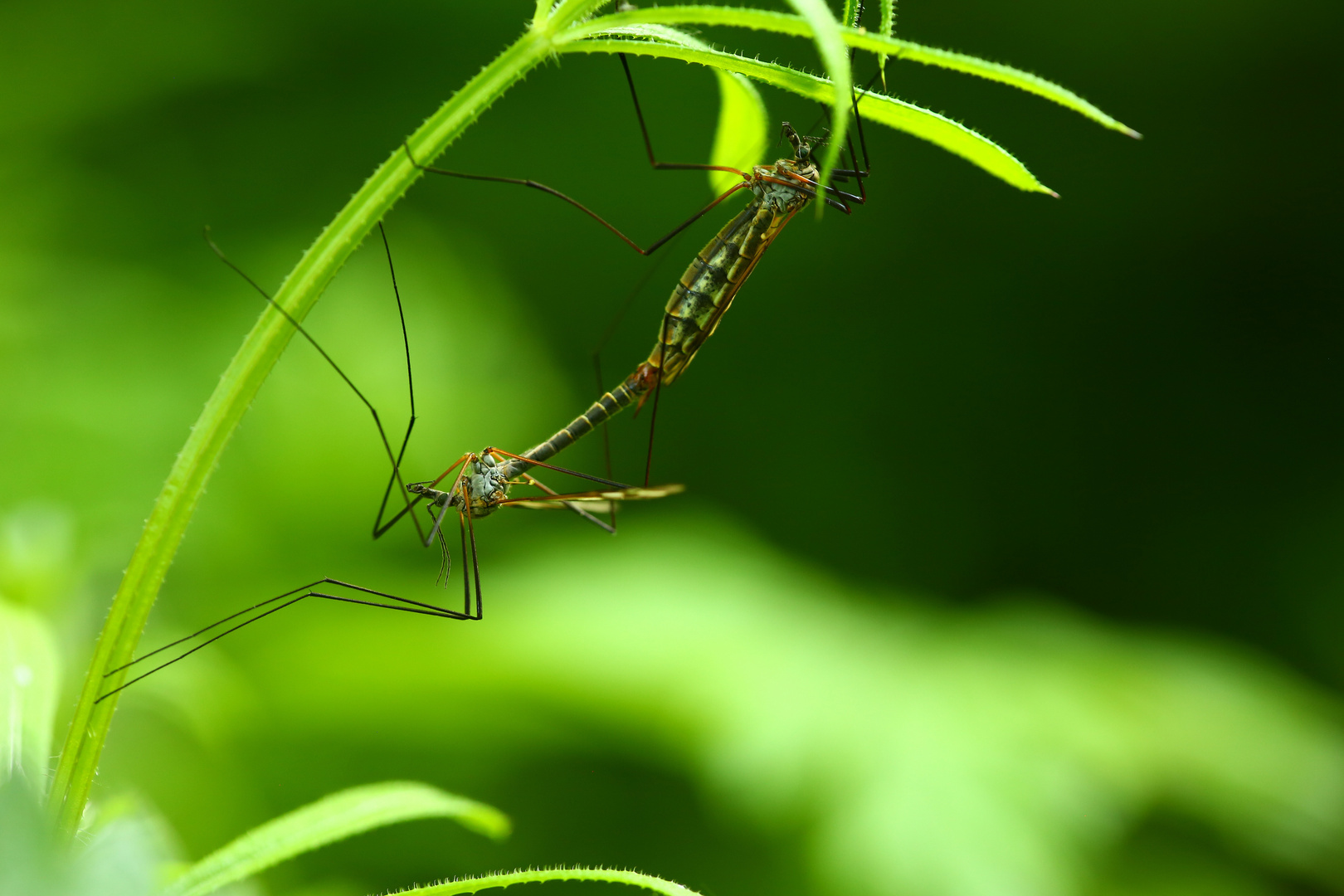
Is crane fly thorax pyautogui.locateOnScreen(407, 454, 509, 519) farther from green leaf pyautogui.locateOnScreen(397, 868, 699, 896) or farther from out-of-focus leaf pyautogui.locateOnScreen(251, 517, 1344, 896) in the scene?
out-of-focus leaf pyautogui.locateOnScreen(251, 517, 1344, 896)

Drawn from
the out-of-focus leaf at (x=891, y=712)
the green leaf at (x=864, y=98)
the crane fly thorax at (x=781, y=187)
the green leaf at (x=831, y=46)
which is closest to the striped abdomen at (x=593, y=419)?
the crane fly thorax at (x=781, y=187)

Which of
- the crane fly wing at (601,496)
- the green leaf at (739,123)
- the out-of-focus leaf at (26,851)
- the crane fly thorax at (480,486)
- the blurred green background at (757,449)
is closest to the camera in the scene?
the out-of-focus leaf at (26,851)

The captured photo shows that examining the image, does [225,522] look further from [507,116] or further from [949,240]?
[949,240]

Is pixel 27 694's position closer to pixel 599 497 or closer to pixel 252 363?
pixel 252 363

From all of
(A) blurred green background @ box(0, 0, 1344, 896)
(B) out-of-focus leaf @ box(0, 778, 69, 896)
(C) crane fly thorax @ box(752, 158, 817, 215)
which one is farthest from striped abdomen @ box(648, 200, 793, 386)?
(A) blurred green background @ box(0, 0, 1344, 896)

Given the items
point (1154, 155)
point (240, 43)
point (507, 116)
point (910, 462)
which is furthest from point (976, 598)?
point (240, 43)

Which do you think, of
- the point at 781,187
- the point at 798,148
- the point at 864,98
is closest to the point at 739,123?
the point at 864,98

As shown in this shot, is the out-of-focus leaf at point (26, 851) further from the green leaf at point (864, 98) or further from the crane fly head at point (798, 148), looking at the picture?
the crane fly head at point (798, 148)
